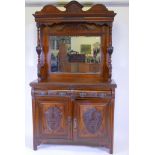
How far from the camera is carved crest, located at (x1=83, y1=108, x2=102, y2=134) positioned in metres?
2.79

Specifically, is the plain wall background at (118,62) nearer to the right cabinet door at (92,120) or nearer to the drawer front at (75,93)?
the right cabinet door at (92,120)

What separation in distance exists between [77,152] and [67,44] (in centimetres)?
143

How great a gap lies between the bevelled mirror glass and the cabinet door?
506 mm

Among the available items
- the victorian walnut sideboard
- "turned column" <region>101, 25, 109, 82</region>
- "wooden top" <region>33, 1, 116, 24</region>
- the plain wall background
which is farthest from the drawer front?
"wooden top" <region>33, 1, 116, 24</region>

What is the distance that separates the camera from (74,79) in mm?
3078

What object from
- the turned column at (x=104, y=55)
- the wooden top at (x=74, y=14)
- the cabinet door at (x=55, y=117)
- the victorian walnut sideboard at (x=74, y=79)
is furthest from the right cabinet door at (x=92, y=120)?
the wooden top at (x=74, y=14)

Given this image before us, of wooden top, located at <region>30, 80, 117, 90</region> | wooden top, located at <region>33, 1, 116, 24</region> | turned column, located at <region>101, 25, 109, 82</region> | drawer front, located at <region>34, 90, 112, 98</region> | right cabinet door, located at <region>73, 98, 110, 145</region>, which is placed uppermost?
wooden top, located at <region>33, 1, 116, 24</region>

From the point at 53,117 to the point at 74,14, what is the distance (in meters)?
1.32

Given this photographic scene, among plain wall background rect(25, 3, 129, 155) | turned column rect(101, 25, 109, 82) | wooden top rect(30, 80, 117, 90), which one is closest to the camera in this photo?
wooden top rect(30, 80, 117, 90)

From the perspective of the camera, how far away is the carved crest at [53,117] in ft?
9.30

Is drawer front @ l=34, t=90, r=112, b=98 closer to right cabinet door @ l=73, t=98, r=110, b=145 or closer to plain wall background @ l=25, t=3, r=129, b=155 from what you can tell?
right cabinet door @ l=73, t=98, r=110, b=145

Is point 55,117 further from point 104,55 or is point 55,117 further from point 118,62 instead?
point 118,62

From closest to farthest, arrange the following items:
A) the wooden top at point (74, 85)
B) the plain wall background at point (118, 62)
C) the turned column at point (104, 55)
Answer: the wooden top at point (74, 85), the turned column at point (104, 55), the plain wall background at point (118, 62)

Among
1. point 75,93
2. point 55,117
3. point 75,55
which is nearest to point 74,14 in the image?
point 75,55
